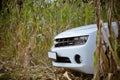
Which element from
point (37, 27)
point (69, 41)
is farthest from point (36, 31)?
point (69, 41)

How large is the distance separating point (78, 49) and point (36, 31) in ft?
7.81

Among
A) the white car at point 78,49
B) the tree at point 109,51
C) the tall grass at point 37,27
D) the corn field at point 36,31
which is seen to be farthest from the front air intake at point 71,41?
Answer: the tall grass at point 37,27

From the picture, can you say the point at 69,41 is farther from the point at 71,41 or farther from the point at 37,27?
the point at 37,27

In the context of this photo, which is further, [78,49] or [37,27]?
[37,27]

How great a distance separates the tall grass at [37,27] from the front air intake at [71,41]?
114cm

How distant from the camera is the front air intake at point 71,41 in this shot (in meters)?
3.57

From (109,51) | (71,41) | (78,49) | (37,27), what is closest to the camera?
(109,51)

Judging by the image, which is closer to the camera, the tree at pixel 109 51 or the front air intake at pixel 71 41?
the tree at pixel 109 51

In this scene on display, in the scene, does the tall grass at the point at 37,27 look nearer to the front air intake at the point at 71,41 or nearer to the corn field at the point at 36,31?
the corn field at the point at 36,31

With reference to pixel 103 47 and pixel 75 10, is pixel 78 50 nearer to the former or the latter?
pixel 103 47

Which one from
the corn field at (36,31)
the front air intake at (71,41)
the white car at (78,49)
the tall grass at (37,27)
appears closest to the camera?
the white car at (78,49)

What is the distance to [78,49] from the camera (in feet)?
11.6

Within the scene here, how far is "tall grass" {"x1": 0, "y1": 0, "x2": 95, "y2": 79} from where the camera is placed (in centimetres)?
542

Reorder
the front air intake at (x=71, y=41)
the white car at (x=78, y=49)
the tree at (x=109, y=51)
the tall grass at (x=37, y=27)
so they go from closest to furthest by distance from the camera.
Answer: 1. the tree at (x=109, y=51)
2. the white car at (x=78, y=49)
3. the front air intake at (x=71, y=41)
4. the tall grass at (x=37, y=27)
